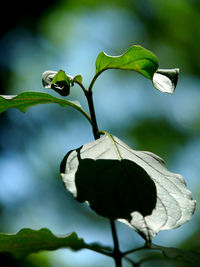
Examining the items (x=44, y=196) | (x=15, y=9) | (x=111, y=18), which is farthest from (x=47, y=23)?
(x=44, y=196)

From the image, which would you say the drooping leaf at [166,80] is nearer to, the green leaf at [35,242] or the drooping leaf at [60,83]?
the drooping leaf at [60,83]

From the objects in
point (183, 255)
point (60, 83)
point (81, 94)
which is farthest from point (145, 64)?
point (81, 94)

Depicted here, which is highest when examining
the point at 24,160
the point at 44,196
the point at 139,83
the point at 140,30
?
the point at 140,30

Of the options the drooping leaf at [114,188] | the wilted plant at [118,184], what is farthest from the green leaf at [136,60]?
the drooping leaf at [114,188]

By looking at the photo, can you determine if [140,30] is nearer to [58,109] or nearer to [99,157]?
[58,109]

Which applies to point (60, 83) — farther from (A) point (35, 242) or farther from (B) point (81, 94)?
(B) point (81, 94)

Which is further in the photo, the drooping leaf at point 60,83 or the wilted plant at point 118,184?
the drooping leaf at point 60,83
